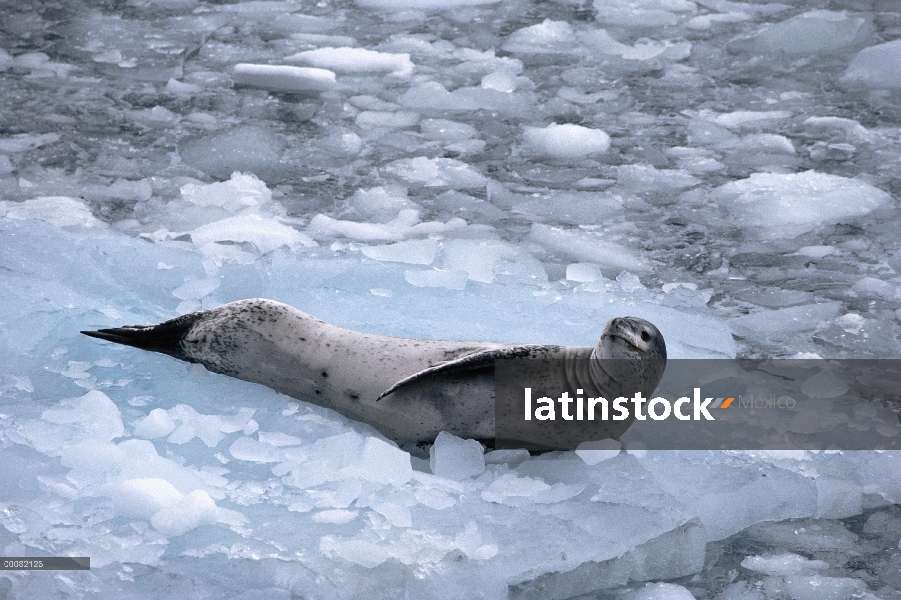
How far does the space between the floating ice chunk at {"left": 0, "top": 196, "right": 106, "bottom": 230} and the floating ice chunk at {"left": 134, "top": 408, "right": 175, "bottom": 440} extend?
158 centimetres

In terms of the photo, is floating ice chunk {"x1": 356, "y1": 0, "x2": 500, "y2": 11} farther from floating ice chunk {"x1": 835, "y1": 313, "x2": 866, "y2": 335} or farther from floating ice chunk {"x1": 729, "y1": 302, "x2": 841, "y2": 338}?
floating ice chunk {"x1": 835, "y1": 313, "x2": 866, "y2": 335}

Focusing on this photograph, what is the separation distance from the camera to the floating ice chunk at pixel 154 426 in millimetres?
2639

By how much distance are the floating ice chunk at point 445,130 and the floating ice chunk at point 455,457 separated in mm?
2798

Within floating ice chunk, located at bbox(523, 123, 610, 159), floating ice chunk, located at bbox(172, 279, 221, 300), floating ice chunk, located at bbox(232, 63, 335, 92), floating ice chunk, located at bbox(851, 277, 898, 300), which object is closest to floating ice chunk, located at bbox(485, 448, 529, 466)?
floating ice chunk, located at bbox(172, 279, 221, 300)

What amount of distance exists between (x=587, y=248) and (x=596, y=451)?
1598 mm

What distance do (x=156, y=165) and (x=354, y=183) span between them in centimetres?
94

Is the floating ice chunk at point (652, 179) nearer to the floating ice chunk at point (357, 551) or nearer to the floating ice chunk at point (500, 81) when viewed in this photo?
the floating ice chunk at point (500, 81)

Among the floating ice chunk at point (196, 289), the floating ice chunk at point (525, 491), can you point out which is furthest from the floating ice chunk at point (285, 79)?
the floating ice chunk at point (525, 491)

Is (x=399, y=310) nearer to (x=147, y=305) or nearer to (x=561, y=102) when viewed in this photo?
(x=147, y=305)

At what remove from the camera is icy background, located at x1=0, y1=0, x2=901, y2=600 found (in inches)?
91.5

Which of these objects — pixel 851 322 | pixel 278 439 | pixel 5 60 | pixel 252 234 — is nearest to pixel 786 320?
pixel 851 322

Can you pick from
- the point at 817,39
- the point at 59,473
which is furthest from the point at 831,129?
the point at 59,473

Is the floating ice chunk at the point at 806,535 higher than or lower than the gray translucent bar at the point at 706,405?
lower

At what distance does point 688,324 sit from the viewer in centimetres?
352
